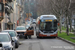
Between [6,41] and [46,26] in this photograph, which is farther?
[46,26]

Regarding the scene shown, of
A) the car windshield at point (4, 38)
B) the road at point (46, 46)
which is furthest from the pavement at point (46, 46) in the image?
the car windshield at point (4, 38)

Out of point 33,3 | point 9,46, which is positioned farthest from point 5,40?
point 33,3

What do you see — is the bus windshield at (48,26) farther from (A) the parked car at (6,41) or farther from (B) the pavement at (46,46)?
(A) the parked car at (6,41)

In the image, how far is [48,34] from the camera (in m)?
31.8

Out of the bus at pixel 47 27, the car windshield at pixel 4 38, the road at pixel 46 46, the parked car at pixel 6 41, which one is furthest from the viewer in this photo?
the bus at pixel 47 27

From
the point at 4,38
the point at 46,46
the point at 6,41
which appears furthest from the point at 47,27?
the point at 6,41

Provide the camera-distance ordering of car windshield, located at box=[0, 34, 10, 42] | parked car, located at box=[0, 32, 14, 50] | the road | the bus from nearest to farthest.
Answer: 1. parked car, located at box=[0, 32, 14, 50]
2. car windshield, located at box=[0, 34, 10, 42]
3. the road
4. the bus

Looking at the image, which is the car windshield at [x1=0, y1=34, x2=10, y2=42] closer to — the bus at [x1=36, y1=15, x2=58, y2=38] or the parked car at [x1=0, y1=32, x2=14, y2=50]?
the parked car at [x1=0, y1=32, x2=14, y2=50]

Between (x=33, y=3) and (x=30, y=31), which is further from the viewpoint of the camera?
(x=33, y=3)

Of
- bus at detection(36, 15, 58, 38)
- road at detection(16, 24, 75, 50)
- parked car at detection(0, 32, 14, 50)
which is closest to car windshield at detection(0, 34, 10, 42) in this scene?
parked car at detection(0, 32, 14, 50)

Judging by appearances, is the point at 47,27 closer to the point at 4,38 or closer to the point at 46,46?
the point at 46,46

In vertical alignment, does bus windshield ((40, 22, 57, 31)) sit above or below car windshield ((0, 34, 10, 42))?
above

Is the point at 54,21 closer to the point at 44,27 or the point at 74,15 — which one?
the point at 44,27

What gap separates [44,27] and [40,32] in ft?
2.97
